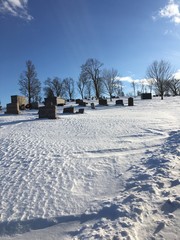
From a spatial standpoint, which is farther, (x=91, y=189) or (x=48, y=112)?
(x=48, y=112)

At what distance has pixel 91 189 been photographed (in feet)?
19.1

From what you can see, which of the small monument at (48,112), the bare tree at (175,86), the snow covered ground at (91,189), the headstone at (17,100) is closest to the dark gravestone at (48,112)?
the small monument at (48,112)

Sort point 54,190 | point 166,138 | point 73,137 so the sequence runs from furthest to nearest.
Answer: point 73,137, point 166,138, point 54,190

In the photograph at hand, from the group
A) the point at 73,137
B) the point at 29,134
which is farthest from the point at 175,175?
the point at 29,134

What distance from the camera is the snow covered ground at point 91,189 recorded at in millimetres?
4273

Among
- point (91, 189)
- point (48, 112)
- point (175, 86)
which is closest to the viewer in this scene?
point (91, 189)

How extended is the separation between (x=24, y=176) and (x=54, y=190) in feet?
4.02

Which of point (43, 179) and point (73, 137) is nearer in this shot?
point (43, 179)

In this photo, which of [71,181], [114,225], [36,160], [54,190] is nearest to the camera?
[114,225]

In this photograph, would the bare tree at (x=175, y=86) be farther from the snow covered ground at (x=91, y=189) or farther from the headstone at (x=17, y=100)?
the snow covered ground at (x=91, y=189)

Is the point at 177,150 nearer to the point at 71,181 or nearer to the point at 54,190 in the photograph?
the point at 71,181

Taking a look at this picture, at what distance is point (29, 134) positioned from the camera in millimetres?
11656

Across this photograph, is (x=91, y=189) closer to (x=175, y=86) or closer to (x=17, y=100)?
(x=17, y=100)

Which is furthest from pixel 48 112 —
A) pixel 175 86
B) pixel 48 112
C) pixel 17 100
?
pixel 175 86
